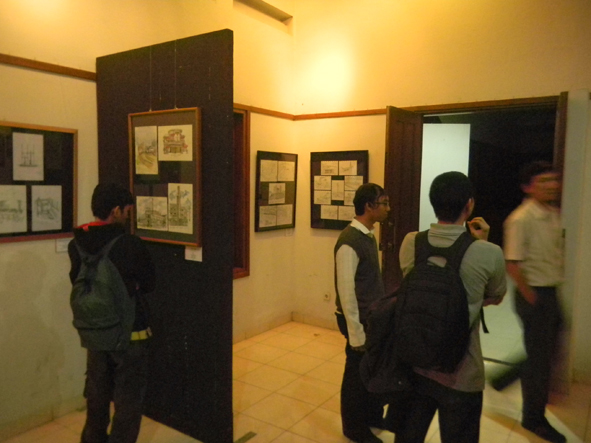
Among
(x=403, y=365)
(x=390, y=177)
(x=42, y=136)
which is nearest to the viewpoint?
(x=403, y=365)

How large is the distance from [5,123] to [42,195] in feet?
1.50

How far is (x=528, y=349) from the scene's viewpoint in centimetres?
303

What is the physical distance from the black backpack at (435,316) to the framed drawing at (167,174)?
4.52 ft

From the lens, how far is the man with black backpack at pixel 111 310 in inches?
86.0

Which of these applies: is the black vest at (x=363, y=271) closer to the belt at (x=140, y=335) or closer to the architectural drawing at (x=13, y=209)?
the belt at (x=140, y=335)

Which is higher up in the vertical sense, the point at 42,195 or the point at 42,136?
the point at 42,136

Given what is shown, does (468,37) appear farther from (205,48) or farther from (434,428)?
(434,428)

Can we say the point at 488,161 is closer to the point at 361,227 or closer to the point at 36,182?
the point at 361,227

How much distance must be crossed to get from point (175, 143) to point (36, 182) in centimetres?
90

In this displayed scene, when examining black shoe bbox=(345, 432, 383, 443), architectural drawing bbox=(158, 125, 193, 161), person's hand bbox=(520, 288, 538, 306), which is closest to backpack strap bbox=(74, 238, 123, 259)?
architectural drawing bbox=(158, 125, 193, 161)

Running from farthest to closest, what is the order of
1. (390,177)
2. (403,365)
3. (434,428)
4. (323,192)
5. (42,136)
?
(323,192) < (390,177) < (434,428) < (42,136) < (403,365)

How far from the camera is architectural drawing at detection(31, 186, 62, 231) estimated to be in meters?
2.90

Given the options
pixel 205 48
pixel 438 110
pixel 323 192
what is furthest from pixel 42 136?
pixel 438 110

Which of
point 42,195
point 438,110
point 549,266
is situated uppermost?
point 438,110
